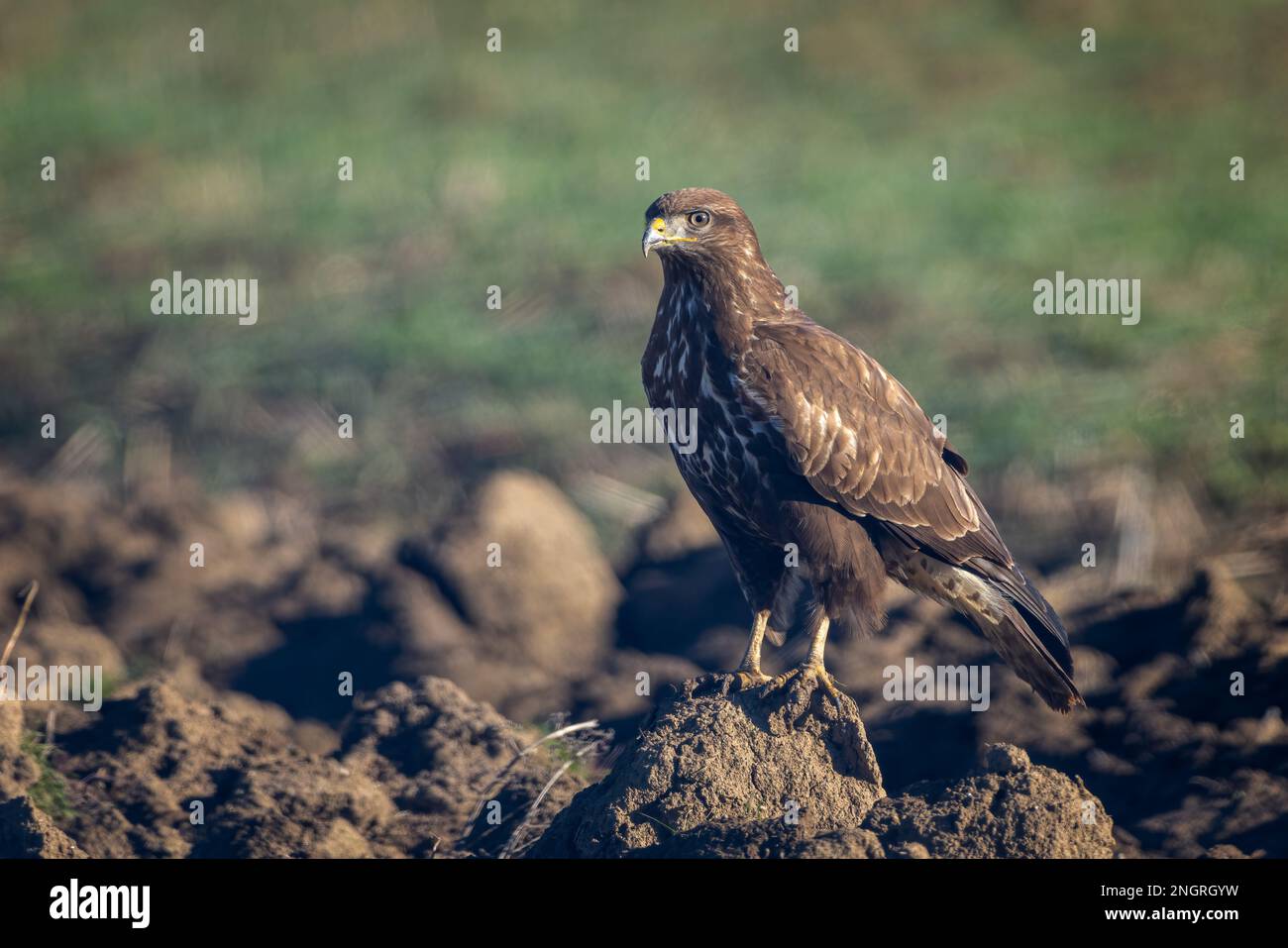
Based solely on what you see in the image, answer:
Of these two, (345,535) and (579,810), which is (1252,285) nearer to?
(345,535)

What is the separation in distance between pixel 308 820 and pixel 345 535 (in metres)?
2.77

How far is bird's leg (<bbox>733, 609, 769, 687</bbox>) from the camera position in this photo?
20.9 feet

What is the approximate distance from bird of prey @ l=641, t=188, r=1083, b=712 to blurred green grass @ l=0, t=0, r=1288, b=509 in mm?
2696

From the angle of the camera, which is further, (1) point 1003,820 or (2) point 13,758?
(2) point 13,758

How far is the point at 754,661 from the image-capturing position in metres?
6.58

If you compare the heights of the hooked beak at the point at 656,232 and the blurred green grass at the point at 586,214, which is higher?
the blurred green grass at the point at 586,214

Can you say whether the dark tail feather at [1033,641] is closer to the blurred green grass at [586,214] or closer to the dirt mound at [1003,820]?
the dirt mound at [1003,820]

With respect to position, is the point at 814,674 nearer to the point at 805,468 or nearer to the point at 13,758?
the point at 805,468

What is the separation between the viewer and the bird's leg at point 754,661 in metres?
6.36

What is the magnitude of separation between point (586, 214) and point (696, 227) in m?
6.28

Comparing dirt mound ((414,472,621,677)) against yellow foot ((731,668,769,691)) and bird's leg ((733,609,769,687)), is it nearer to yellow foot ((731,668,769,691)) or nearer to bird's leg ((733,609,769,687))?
bird's leg ((733,609,769,687))

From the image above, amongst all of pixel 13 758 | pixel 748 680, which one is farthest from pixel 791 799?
pixel 13 758

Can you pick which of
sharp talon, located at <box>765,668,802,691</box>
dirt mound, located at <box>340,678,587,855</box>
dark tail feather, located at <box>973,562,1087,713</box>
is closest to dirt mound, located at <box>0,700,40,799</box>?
dirt mound, located at <box>340,678,587,855</box>

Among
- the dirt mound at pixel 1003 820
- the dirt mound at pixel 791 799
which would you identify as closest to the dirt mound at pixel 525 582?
the dirt mound at pixel 791 799
